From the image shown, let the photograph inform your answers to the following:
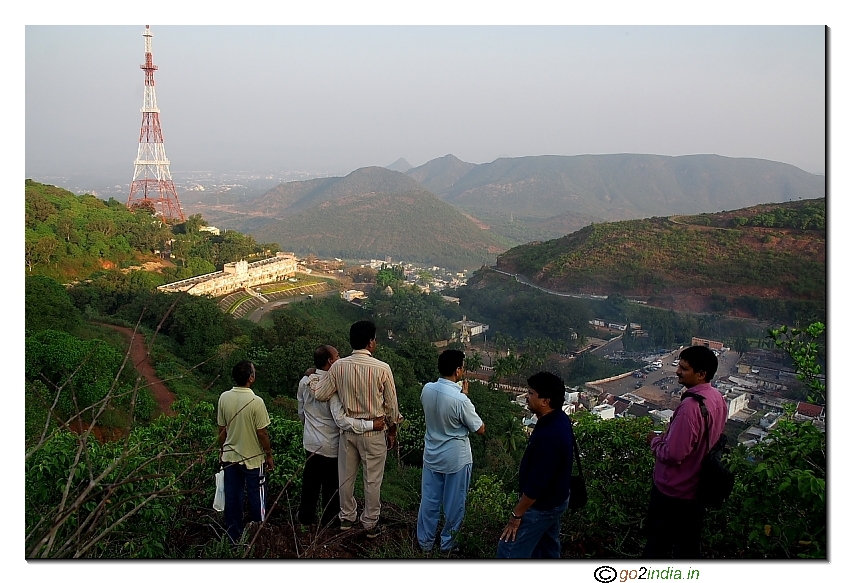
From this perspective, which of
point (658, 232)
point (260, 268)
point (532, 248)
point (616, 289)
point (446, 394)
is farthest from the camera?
point (532, 248)

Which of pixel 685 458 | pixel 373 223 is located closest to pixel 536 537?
pixel 685 458

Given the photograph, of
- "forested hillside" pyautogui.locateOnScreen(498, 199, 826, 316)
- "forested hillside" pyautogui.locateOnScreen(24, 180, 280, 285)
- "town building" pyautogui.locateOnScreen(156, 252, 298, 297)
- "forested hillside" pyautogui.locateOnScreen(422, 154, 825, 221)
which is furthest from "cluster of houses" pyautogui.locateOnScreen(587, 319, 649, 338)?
"forested hillside" pyautogui.locateOnScreen(24, 180, 280, 285)

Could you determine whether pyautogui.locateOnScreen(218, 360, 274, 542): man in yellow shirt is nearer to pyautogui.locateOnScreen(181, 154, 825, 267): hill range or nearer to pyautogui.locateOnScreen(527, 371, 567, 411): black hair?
pyautogui.locateOnScreen(527, 371, 567, 411): black hair

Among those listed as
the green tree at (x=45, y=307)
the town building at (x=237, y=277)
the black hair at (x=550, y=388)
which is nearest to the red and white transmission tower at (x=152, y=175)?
the town building at (x=237, y=277)

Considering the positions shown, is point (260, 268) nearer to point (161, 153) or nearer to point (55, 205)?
point (161, 153)

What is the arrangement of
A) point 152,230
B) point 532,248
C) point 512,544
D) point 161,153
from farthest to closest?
point 532,248, point 152,230, point 161,153, point 512,544

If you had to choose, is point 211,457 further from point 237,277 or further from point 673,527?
point 237,277
